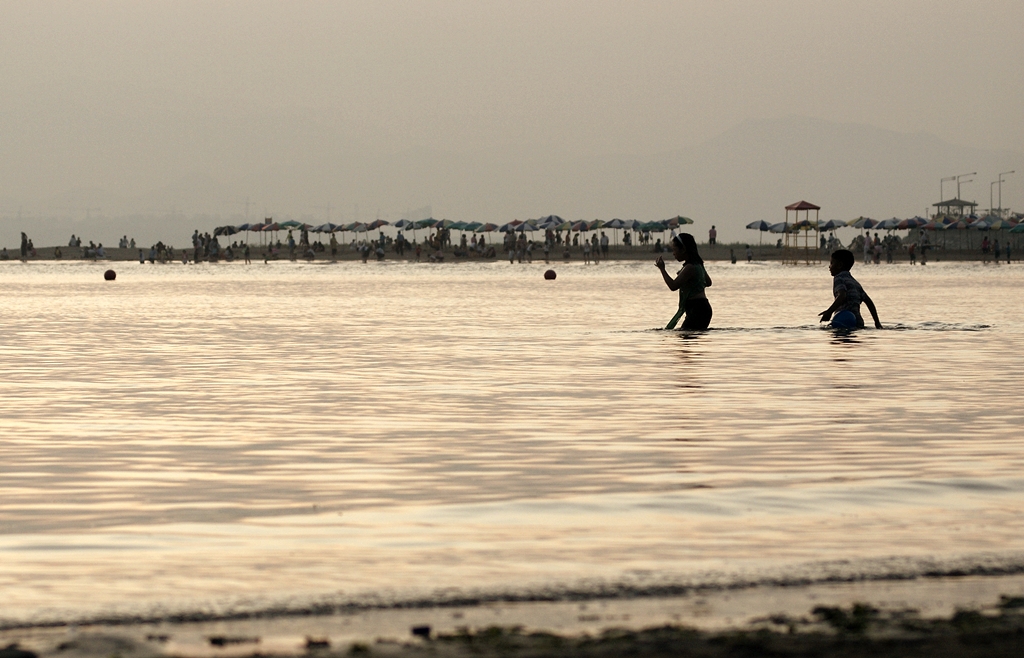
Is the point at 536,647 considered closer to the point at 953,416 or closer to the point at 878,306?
the point at 953,416

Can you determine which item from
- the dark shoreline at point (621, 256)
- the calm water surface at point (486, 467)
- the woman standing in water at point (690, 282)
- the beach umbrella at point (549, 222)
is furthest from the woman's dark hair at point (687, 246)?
the beach umbrella at point (549, 222)

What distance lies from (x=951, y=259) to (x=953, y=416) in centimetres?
10556

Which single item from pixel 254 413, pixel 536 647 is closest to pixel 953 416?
pixel 254 413

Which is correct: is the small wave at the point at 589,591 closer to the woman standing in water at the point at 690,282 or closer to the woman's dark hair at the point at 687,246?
the woman standing in water at the point at 690,282

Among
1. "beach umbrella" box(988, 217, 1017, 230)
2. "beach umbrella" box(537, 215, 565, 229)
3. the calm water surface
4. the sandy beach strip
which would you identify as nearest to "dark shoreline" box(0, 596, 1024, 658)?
the sandy beach strip

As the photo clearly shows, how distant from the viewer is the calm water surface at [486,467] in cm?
672

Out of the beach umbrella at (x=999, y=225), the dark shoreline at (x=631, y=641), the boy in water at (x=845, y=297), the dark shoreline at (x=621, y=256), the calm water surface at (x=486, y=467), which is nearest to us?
the dark shoreline at (x=631, y=641)

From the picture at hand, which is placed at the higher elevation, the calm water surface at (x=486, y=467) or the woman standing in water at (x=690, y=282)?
the woman standing in water at (x=690, y=282)

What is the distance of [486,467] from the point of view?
33.1 feet

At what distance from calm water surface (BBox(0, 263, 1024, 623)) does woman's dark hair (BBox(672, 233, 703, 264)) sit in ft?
4.84

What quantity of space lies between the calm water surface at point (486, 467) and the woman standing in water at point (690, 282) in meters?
1.30

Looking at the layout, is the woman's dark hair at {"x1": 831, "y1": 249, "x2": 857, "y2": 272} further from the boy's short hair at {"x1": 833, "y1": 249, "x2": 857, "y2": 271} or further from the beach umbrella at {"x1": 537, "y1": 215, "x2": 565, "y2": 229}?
the beach umbrella at {"x1": 537, "y1": 215, "x2": 565, "y2": 229}

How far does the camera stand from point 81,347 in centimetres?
2234

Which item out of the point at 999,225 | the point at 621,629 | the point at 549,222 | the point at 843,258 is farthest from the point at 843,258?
the point at 549,222
